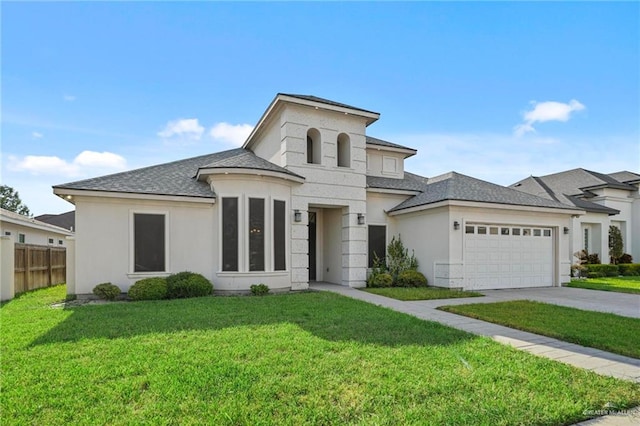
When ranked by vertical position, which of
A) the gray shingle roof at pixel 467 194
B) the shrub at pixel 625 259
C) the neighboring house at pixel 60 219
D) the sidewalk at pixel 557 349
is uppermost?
the gray shingle roof at pixel 467 194

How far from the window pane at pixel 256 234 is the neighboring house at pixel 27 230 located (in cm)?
825

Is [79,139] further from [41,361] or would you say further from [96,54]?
[41,361]

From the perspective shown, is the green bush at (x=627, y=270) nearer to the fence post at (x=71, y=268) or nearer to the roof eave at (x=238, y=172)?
the roof eave at (x=238, y=172)

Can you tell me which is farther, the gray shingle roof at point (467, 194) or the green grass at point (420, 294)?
the gray shingle roof at point (467, 194)

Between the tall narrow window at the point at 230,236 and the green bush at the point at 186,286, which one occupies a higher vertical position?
the tall narrow window at the point at 230,236

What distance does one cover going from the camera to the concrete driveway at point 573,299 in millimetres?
9547

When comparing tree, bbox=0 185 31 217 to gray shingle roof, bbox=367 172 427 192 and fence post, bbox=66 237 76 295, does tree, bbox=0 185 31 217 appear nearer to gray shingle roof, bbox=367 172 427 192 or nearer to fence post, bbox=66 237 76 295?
fence post, bbox=66 237 76 295

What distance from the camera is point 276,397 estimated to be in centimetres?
376

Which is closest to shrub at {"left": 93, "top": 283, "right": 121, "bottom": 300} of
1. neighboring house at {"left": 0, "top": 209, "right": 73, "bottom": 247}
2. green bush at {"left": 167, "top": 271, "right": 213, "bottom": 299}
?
green bush at {"left": 167, "top": 271, "right": 213, "bottom": 299}

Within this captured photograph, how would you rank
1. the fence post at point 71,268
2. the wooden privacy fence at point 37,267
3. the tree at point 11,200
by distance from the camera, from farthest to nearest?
the tree at point 11,200 → the wooden privacy fence at point 37,267 → the fence post at point 71,268

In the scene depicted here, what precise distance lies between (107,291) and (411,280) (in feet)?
33.9

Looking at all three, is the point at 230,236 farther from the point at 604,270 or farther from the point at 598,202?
the point at 598,202

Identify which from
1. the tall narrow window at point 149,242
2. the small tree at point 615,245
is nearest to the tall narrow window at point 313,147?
the tall narrow window at point 149,242

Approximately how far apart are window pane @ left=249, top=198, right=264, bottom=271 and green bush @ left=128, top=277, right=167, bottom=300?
270 cm
